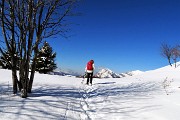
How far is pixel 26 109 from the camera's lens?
20.1 ft

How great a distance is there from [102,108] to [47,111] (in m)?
1.92

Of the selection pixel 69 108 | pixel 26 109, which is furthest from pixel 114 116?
pixel 26 109

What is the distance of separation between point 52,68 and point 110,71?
11449 mm

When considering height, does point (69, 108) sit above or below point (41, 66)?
below

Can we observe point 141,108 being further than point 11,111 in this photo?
Yes

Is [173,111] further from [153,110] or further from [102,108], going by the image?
[102,108]

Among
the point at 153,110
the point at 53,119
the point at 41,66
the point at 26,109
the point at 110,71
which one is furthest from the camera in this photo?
the point at 41,66

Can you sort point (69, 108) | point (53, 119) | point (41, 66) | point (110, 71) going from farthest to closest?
point (41, 66) < point (110, 71) < point (69, 108) < point (53, 119)

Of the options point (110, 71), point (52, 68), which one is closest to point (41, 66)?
point (52, 68)

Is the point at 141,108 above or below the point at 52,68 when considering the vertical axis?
below

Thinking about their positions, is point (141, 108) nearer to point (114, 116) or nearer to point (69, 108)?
point (114, 116)

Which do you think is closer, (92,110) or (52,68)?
(92,110)

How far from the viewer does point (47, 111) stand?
246 inches

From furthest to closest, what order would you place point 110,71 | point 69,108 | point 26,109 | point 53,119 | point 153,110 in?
point 110,71
point 69,108
point 153,110
point 26,109
point 53,119
